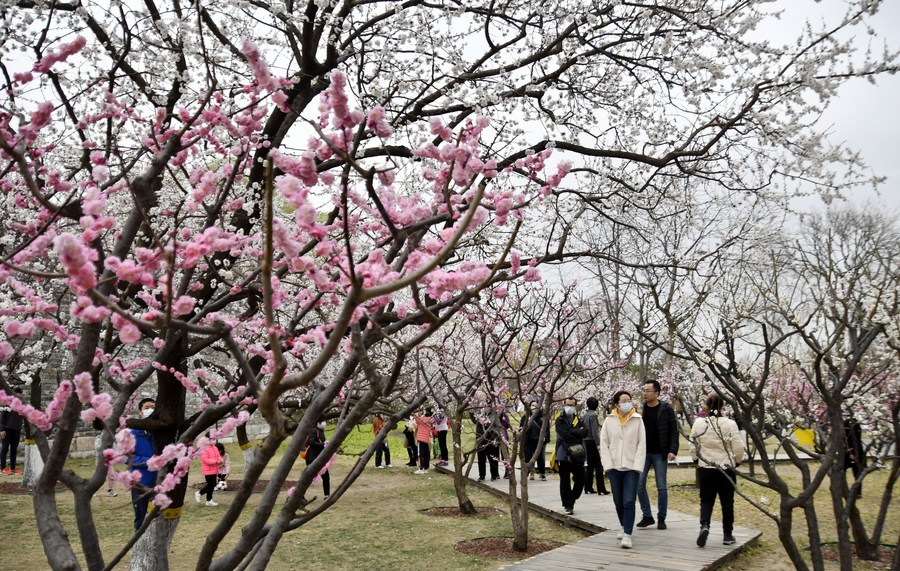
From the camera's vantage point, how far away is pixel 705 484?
726 cm

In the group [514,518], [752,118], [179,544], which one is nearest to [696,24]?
[752,118]

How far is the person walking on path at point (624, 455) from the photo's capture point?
7168 millimetres

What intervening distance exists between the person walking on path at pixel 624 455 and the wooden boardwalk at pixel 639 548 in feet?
1.03

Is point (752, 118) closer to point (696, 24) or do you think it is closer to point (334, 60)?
point (696, 24)

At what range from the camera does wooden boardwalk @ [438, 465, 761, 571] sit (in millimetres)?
6367

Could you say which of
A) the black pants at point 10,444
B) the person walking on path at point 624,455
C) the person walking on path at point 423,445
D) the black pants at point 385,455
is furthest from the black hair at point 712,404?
the black pants at point 10,444

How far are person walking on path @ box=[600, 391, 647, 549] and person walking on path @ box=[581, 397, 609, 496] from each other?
2.60 metres

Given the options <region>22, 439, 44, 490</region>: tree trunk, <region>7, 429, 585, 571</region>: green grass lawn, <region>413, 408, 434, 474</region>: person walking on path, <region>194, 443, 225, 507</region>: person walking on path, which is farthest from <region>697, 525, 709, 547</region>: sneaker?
A: <region>22, 439, 44, 490</region>: tree trunk

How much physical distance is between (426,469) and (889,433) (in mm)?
11138

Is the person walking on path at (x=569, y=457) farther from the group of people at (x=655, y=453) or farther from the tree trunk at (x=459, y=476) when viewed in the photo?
the tree trunk at (x=459, y=476)

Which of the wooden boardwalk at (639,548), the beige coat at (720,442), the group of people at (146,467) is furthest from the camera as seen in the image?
the beige coat at (720,442)

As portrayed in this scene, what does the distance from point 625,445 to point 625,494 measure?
513 millimetres

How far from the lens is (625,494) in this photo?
7230 mm

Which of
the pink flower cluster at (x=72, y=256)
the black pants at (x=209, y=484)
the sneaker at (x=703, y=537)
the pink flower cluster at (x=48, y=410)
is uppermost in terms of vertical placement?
the pink flower cluster at (x=72, y=256)
